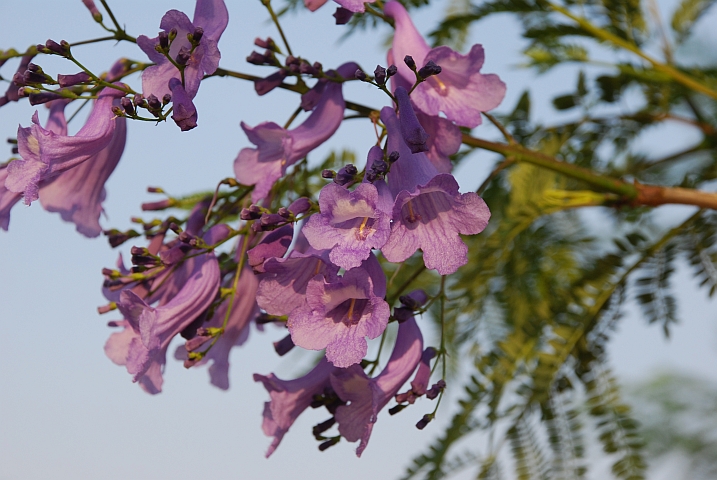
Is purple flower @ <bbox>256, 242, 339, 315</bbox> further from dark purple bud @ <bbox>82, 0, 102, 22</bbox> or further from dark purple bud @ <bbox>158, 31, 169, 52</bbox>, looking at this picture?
dark purple bud @ <bbox>82, 0, 102, 22</bbox>

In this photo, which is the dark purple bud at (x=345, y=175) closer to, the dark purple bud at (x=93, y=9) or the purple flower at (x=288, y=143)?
the purple flower at (x=288, y=143)

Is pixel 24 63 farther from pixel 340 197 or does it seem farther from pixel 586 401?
pixel 586 401

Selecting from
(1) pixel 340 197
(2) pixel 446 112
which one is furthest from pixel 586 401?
(1) pixel 340 197

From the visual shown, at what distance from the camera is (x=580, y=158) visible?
7.00 ft

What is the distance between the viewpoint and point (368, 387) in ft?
3.45

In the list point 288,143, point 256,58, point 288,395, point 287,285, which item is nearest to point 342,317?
point 287,285

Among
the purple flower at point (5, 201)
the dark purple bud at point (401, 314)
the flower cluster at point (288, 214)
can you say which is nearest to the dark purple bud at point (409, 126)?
the flower cluster at point (288, 214)

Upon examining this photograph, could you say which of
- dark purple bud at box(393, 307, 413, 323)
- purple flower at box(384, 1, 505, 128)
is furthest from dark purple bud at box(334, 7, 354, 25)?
dark purple bud at box(393, 307, 413, 323)

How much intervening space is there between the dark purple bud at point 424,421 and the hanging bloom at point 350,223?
0.96 ft

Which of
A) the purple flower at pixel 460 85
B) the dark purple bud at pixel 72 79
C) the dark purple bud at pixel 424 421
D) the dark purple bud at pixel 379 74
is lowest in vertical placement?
the dark purple bud at pixel 424 421

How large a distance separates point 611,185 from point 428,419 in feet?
2.17

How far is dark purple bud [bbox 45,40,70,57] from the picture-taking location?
3.26 ft

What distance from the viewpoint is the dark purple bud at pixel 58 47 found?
0.99 metres

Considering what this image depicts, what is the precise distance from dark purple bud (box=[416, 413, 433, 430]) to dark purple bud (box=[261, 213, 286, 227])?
35cm
